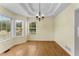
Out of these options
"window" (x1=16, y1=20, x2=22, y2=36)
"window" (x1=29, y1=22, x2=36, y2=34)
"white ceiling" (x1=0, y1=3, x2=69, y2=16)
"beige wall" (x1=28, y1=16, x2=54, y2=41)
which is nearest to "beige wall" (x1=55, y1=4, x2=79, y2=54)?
"white ceiling" (x1=0, y1=3, x2=69, y2=16)

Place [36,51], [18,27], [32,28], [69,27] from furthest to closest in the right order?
[32,28], [18,27], [36,51], [69,27]

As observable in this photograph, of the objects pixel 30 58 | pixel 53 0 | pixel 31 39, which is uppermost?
pixel 53 0

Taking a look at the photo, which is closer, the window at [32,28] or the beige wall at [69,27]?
the beige wall at [69,27]

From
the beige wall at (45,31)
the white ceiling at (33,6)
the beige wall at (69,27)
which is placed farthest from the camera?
the beige wall at (45,31)

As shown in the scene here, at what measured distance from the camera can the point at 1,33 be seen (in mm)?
5051

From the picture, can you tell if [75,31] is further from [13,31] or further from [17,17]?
[17,17]

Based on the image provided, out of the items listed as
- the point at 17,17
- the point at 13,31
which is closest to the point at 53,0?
the point at 13,31

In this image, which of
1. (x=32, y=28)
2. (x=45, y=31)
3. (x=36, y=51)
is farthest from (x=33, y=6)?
(x=45, y=31)

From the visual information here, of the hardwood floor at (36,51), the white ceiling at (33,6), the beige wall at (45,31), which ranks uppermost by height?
the white ceiling at (33,6)

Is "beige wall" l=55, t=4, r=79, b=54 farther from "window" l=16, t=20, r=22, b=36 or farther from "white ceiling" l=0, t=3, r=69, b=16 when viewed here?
"window" l=16, t=20, r=22, b=36

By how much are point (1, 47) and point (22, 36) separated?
3.39 m

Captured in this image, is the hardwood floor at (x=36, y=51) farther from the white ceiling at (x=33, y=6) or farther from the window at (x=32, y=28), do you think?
the window at (x=32, y=28)

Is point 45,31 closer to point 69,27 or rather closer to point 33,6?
point 33,6

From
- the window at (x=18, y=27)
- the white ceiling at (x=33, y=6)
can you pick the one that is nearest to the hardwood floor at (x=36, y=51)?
the window at (x=18, y=27)
